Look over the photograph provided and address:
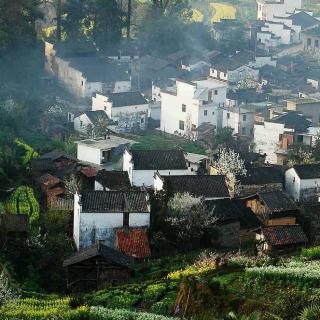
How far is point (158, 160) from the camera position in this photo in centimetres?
3444

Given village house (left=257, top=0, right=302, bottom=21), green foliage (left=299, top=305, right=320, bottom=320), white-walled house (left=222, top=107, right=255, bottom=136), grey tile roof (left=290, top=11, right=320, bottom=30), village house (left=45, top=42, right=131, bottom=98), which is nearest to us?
green foliage (left=299, top=305, right=320, bottom=320)

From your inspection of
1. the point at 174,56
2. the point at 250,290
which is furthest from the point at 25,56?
the point at 250,290

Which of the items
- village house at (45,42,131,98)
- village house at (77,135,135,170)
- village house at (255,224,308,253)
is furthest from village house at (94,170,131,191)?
village house at (45,42,131,98)

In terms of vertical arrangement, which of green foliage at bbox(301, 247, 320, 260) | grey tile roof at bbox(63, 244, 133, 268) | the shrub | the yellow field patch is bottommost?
the yellow field patch

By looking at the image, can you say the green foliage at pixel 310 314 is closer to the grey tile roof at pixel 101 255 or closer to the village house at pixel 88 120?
the grey tile roof at pixel 101 255

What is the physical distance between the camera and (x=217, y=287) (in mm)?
20875

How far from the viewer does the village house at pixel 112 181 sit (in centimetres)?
3325

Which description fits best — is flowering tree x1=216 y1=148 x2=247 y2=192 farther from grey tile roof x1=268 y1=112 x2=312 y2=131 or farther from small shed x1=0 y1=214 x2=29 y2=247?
small shed x1=0 y1=214 x2=29 y2=247

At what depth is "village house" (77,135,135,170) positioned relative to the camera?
37875 millimetres

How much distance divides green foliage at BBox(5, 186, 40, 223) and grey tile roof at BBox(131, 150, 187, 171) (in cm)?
420

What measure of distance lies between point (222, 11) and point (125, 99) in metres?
35.7

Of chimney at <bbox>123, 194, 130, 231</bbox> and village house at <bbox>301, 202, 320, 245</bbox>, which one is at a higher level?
chimney at <bbox>123, 194, 130, 231</bbox>

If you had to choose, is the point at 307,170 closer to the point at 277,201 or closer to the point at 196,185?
the point at 277,201

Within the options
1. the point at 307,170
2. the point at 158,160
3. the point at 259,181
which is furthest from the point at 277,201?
the point at 158,160
